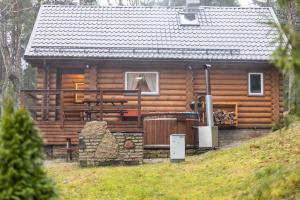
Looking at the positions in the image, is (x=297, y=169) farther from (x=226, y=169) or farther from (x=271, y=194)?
(x=226, y=169)

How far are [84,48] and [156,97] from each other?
3.18 meters

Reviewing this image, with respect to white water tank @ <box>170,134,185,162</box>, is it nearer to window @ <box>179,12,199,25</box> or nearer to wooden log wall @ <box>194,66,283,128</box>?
wooden log wall @ <box>194,66,283,128</box>

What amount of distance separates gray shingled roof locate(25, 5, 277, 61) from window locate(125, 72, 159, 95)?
0.75m

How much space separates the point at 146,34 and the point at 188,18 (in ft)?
8.06

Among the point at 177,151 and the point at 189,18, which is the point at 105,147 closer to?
the point at 177,151

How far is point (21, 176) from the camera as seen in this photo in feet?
17.4

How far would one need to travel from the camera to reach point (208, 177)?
36.0ft

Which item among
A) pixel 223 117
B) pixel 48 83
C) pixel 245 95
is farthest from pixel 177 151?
pixel 48 83

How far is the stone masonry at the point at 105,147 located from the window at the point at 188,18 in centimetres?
864

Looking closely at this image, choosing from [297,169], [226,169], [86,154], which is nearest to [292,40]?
[297,169]

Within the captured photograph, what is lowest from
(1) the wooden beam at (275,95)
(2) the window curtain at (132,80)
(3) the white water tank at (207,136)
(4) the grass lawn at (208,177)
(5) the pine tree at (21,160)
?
(4) the grass lawn at (208,177)

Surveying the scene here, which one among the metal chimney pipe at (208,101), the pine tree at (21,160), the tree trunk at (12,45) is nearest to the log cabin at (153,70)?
the metal chimney pipe at (208,101)

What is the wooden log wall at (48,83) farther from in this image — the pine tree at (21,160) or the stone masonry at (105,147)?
the pine tree at (21,160)

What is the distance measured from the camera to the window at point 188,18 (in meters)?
21.6
